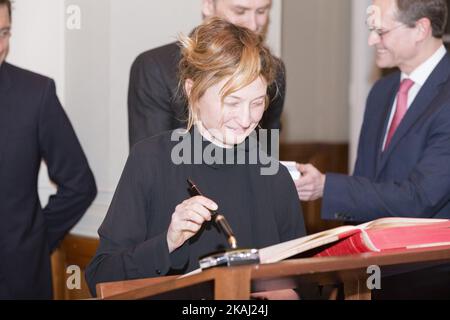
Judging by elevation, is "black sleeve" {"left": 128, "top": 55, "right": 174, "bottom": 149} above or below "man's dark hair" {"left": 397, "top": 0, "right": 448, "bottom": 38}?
below

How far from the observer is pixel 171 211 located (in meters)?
2.17

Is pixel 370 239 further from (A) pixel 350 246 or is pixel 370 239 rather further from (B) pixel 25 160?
(B) pixel 25 160

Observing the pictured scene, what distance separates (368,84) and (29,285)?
2.94 metres

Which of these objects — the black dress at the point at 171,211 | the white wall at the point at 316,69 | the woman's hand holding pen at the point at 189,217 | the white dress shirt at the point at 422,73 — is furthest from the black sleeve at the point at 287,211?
the white wall at the point at 316,69

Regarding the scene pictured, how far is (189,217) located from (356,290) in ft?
1.97

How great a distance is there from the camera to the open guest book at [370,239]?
65.9 inches

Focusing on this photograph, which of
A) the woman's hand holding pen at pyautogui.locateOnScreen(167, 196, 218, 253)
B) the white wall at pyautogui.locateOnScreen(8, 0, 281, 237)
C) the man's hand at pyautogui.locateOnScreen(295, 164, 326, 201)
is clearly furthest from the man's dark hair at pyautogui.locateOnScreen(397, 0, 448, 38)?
the woman's hand holding pen at pyautogui.locateOnScreen(167, 196, 218, 253)

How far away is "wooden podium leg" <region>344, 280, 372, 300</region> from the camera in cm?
216

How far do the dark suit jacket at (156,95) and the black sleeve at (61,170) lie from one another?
36cm

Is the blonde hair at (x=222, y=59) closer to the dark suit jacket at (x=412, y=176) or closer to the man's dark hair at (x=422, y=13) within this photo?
the dark suit jacket at (x=412, y=176)

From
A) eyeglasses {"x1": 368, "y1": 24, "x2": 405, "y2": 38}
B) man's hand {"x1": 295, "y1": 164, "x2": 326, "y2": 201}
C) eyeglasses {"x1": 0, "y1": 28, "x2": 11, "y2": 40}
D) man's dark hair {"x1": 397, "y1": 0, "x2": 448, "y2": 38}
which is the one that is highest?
man's dark hair {"x1": 397, "y1": 0, "x2": 448, "y2": 38}

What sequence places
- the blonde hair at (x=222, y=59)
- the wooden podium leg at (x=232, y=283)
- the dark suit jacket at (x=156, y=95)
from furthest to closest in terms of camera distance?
the dark suit jacket at (x=156, y=95)
the blonde hair at (x=222, y=59)
the wooden podium leg at (x=232, y=283)

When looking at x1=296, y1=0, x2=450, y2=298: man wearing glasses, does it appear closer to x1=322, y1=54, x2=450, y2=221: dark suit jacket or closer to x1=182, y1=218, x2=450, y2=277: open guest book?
x1=322, y1=54, x2=450, y2=221: dark suit jacket

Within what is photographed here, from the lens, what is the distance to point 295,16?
5043 millimetres
